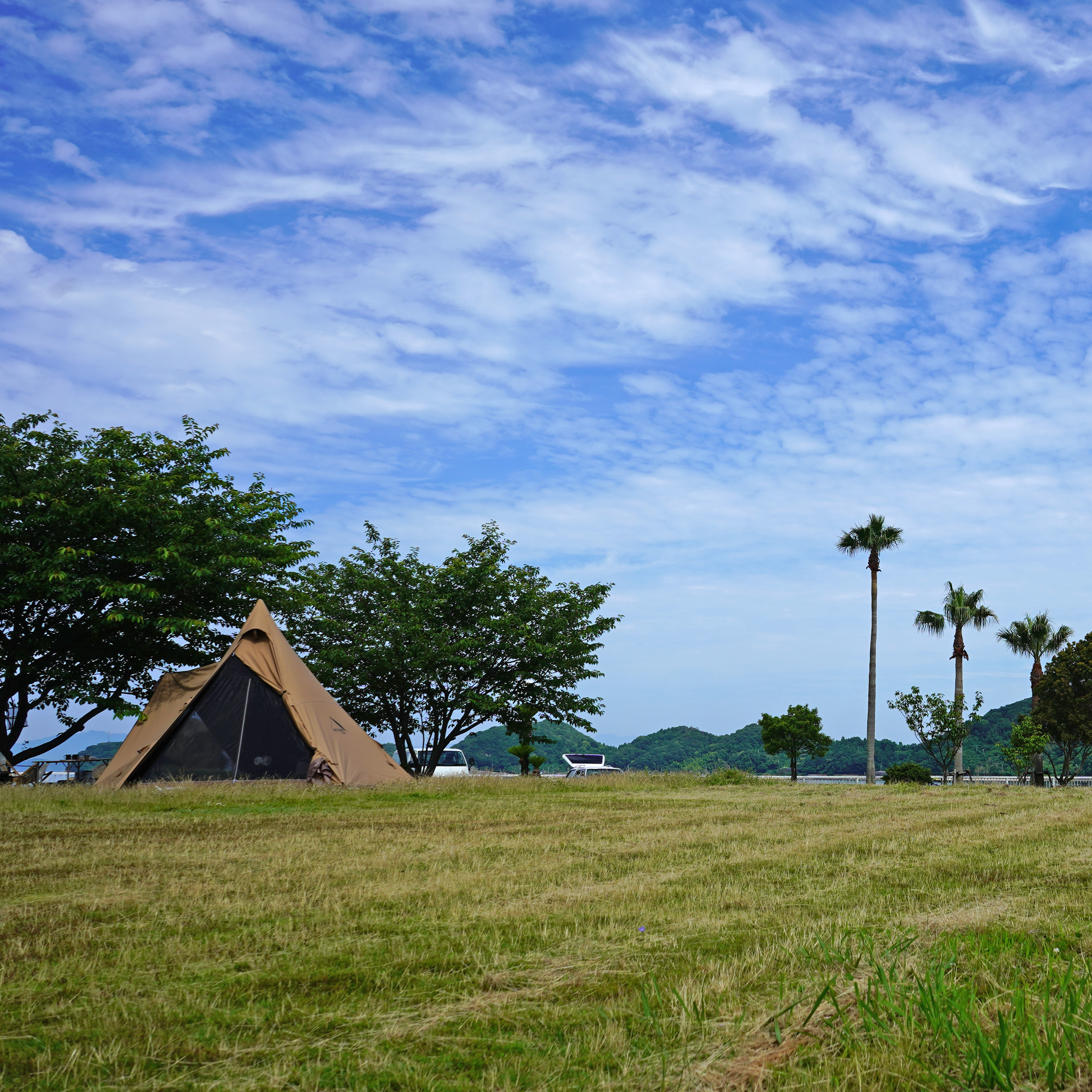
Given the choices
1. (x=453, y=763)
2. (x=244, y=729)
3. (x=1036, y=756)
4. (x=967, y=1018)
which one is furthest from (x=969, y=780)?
(x=967, y=1018)

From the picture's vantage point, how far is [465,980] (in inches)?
161

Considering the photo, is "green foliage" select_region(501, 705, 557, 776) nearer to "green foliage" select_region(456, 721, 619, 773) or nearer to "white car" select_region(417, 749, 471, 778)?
"white car" select_region(417, 749, 471, 778)

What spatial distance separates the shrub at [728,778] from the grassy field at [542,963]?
14.8 m

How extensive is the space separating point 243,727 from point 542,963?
1521cm

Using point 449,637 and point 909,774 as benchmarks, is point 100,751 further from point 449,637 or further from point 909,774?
point 909,774

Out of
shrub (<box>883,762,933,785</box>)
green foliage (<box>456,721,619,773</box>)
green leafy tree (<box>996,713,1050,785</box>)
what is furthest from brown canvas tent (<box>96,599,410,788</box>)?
green foliage (<box>456,721,619,773</box>)

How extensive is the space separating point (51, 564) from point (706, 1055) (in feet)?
67.8

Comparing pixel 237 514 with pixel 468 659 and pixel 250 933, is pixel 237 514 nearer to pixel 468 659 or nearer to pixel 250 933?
pixel 468 659

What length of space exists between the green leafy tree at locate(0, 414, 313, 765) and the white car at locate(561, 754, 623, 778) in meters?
31.1

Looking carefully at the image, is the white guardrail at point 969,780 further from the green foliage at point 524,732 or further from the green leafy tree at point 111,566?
the green leafy tree at point 111,566

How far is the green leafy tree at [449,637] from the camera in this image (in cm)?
2875

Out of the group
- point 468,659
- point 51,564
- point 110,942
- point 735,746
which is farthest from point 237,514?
point 735,746

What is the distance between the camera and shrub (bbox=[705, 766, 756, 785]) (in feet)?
78.8

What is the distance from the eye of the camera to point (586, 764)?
200 feet
